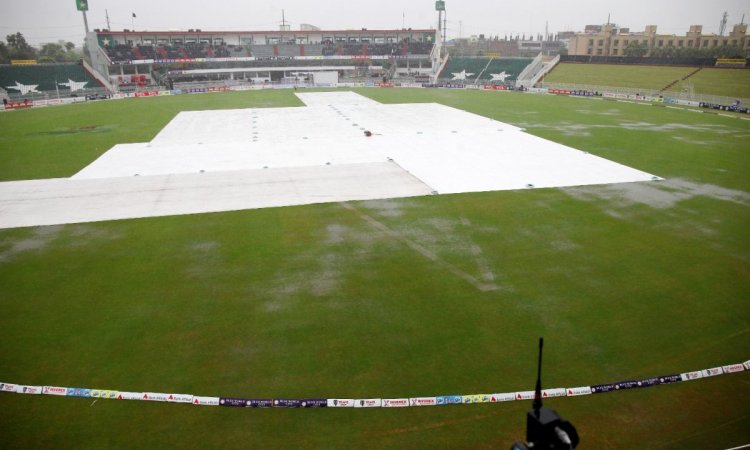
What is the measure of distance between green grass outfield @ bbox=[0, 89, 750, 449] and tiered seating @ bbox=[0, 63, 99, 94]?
68.6m

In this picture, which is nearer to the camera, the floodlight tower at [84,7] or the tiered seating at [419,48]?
the floodlight tower at [84,7]

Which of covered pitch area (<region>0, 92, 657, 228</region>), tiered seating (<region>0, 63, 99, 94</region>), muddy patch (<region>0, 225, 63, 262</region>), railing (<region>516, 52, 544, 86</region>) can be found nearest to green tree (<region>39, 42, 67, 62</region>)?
tiered seating (<region>0, 63, 99, 94</region>)

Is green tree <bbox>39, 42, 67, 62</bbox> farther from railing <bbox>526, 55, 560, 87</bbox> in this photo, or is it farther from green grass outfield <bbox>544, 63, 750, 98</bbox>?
green grass outfield <bbox>544, 63, 750, 98</bbox>

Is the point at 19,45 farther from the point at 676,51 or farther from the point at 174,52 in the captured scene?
the point at 676,51

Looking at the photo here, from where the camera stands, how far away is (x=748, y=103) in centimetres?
4975

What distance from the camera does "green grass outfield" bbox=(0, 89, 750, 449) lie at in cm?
863

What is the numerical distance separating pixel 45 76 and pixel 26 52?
35.0 m

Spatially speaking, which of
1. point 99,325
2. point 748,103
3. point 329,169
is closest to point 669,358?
point 99,325

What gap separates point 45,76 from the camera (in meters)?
75.2

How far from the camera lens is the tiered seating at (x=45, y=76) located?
235 ft

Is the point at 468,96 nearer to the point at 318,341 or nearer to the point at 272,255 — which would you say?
the point at 272,255

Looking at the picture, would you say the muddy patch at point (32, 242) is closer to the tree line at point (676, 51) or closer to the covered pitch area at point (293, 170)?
the covered pitch area at point (293, 170)

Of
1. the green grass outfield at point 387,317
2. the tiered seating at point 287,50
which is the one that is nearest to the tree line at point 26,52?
the tiered seating at point 287,50

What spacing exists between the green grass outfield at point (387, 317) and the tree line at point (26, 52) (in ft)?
293
